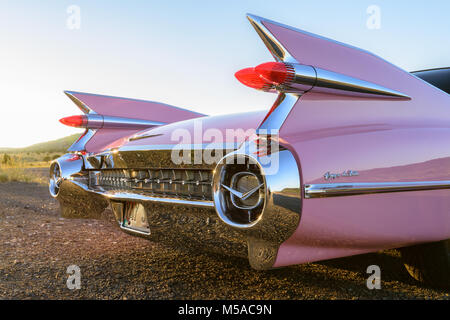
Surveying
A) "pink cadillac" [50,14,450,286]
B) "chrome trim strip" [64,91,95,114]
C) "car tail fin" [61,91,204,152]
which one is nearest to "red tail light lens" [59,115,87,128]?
"car tail fin" [61,91,204,152]

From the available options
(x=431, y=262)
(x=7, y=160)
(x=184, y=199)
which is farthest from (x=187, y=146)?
(x=7, y=160)

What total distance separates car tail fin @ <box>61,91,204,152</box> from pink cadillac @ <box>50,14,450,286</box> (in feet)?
2.49

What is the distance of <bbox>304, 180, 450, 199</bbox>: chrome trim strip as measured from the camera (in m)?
1.67

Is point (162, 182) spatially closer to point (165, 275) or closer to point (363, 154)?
point (165, 275)

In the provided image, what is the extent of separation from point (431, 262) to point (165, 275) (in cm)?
165

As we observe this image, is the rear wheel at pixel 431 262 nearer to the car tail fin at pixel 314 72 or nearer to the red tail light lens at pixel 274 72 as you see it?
the car tail fin at pixel 314 72

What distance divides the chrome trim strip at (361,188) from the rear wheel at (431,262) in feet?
1.30

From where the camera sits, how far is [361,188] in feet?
5.89

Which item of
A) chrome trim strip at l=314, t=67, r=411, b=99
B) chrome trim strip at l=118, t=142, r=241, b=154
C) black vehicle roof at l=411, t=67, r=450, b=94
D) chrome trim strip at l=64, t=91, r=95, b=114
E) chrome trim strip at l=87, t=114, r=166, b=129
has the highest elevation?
black vehicle roof at l=411, t=67, r=450, b=94

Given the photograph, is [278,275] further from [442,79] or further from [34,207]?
[34,207]

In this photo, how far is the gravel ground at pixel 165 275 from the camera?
93.6 inches

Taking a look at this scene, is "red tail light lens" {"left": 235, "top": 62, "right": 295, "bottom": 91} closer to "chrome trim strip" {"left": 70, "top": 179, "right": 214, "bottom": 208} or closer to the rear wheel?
"chrome trim strip" {"left": 70, "top": 179, "right": 214, "bottom": 208}

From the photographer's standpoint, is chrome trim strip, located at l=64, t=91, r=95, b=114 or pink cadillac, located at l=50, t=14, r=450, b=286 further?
chrome trim strip, located at l=64, t=91, r=95, b=114

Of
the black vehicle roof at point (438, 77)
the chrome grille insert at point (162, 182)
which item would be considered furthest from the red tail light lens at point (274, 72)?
the black vehicle roof at point (438, 77)
